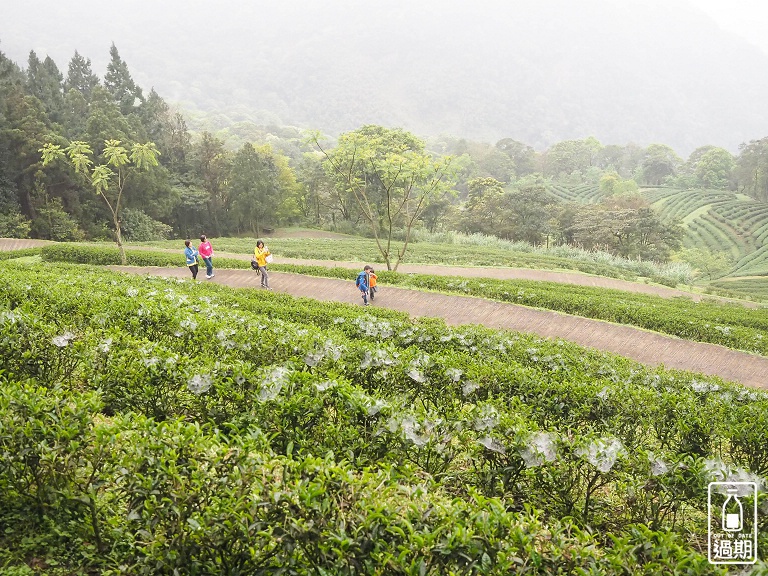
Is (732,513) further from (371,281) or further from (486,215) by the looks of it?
(486,215)

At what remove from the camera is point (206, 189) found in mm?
42906

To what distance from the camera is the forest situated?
30156mm

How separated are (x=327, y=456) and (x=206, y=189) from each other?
143 ft

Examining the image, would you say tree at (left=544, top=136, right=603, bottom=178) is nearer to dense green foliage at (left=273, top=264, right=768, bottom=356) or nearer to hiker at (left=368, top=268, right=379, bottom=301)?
dense green foliage at (left=273, top=264, right=768, bottom=356)

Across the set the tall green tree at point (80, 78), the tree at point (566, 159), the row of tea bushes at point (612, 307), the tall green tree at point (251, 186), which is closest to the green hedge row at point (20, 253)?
the row of tea bushes at point (612, 307)

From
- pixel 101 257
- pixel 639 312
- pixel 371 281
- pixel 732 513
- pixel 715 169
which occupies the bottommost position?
pixel 732 513

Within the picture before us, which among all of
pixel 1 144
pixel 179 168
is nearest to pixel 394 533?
pixel 1 144

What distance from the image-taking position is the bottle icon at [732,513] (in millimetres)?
3564

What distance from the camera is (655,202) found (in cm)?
6919

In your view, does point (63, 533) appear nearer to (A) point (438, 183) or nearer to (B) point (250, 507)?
(B) point (250, 507)

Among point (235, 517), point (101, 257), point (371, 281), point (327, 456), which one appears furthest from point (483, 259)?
point (235, 517)

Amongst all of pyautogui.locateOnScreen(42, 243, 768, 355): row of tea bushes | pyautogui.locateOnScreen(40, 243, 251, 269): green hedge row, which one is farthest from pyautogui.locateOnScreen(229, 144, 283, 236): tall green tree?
pyautogui.locateOnScreen(42, 243, 768, 355): row of tea bushes

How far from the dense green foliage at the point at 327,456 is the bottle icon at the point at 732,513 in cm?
18

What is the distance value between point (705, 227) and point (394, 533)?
6447 cm
